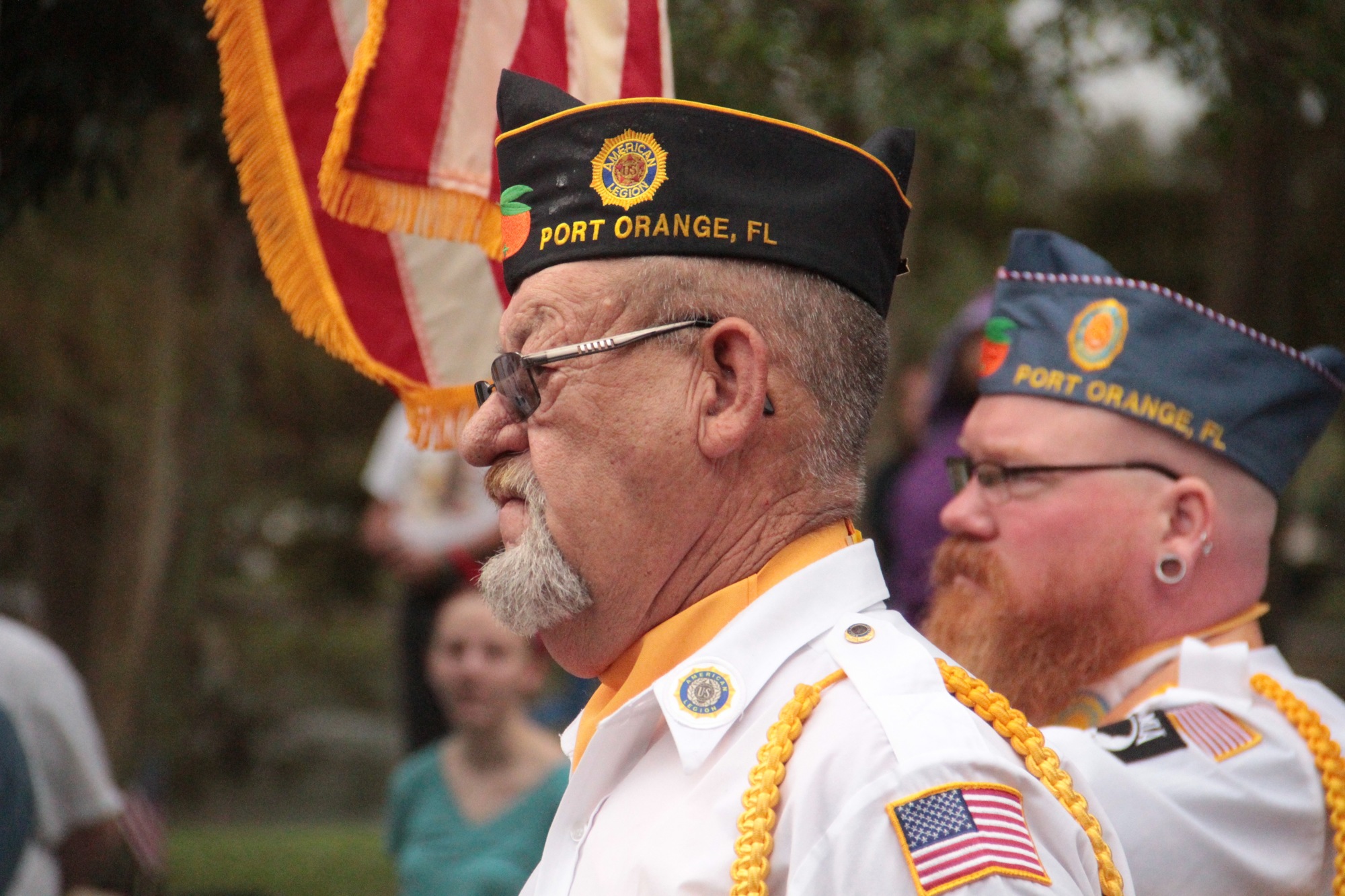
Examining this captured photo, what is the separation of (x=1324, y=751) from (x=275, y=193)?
83.8 inches

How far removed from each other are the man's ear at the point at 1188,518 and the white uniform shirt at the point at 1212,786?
0.19 m

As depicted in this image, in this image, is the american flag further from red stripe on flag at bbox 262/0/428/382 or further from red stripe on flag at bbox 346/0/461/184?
red stripe on flag at bbox 346/0/461/184

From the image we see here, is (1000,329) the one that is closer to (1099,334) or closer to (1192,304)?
(1099,334)

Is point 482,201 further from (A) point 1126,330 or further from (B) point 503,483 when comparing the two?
(A) point 1126,330

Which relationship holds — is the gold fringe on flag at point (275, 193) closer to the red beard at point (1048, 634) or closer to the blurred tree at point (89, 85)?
the blurred tree at point (89, 85)

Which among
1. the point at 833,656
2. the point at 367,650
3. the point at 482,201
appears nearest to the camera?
the point at 833,656

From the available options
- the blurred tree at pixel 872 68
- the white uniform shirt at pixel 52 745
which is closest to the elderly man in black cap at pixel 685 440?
the blurred tree at pixel 872 68

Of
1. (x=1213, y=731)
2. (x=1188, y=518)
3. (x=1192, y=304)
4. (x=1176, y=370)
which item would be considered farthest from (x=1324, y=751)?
(x=1192, y=304)

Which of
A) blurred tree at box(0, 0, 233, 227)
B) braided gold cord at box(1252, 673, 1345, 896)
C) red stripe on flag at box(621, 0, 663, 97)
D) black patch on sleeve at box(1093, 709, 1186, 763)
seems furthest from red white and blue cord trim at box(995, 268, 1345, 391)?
blurred tree at box(0, 0, 233, 227)

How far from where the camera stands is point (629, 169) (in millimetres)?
1936

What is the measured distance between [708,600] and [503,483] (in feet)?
1.12

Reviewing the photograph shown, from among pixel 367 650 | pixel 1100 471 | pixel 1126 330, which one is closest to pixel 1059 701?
pixel 1100 471

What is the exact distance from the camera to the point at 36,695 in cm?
390

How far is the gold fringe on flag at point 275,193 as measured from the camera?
8.46ft
